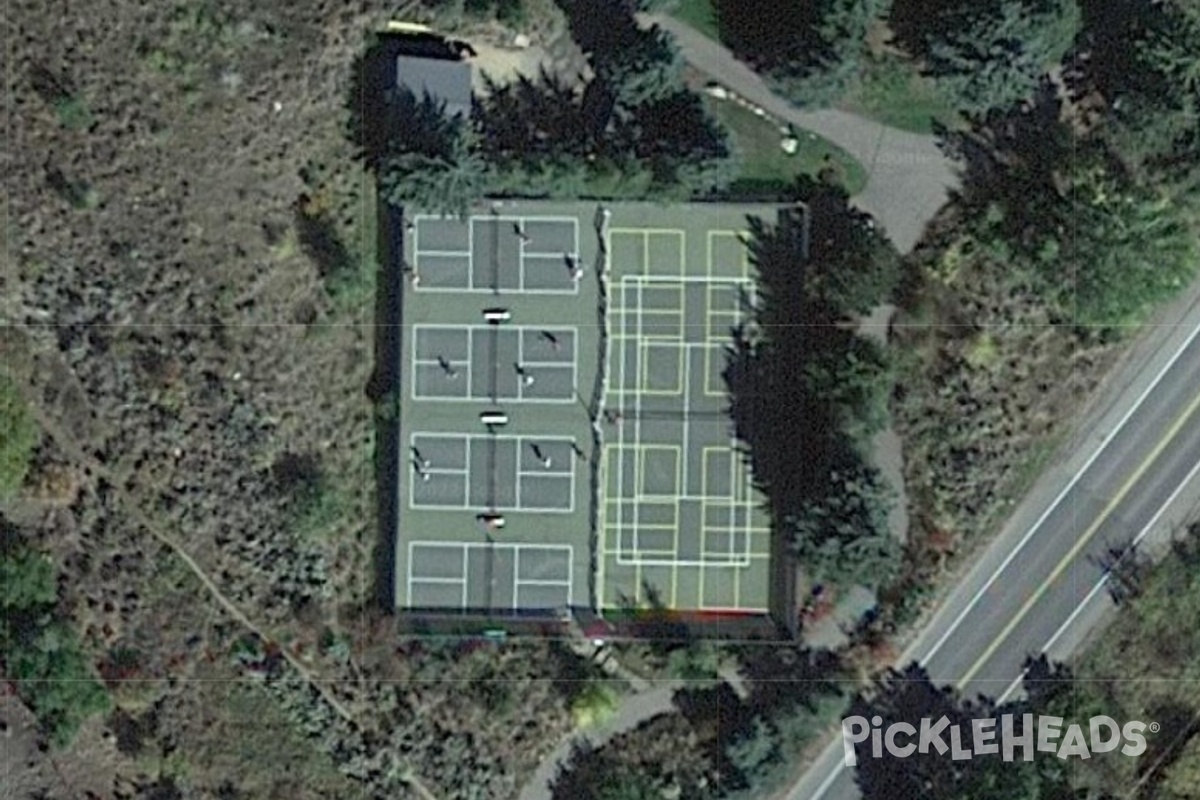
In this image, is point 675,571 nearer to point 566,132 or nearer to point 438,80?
point 566,132

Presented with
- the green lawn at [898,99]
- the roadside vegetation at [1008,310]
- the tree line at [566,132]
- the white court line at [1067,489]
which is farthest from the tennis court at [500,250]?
the white court line at [1067,489]

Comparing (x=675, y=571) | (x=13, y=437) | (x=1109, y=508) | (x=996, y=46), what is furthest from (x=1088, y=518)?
(x=13, y=437)

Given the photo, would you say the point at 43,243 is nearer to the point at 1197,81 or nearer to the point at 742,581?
the point at 742,581

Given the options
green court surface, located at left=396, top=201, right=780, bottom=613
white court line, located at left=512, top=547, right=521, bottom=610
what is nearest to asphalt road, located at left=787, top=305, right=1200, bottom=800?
green court surface, located at left=396, top=201, right=780, bottom=613

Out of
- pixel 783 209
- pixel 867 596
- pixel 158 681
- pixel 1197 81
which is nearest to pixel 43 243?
pixel 158 681

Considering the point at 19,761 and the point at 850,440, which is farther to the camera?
the point at 19,761

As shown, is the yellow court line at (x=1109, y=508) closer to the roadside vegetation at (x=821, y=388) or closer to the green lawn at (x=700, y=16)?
the roadside vegetation at (x=821, y=388)

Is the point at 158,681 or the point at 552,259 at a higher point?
the point at 552,259
